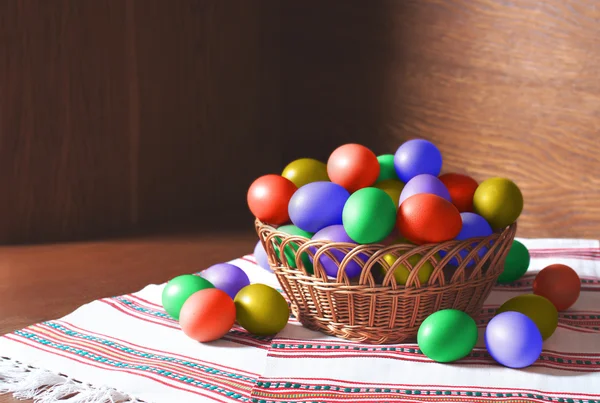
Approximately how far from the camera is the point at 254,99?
2.38 meters

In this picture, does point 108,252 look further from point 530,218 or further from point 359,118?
point 530,218

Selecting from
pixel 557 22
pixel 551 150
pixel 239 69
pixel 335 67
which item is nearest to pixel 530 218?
pixel 551 150

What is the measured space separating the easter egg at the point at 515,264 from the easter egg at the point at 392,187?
32cm

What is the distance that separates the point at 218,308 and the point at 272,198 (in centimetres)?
19

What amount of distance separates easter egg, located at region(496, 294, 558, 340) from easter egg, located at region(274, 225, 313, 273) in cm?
32

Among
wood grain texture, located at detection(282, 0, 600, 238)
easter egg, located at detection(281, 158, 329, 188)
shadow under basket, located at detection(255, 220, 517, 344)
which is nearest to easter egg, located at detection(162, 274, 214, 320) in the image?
shadow under basket, located at detection(255, 220, 517, 344)

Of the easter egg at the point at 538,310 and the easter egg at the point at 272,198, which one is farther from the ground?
the easter egg at the point at 272,198

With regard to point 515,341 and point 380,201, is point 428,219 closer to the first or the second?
point 380,201

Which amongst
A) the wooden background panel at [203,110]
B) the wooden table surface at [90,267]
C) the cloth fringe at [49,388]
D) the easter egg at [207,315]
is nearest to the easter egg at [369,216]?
the easter egg at [207,315]

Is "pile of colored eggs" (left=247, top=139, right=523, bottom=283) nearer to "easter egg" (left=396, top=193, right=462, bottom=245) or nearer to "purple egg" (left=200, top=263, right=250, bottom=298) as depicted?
"easter egg" (left=396, top=193, right=462, bottom=245)

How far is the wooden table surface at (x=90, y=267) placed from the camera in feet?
4.26

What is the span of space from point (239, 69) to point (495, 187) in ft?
4.39

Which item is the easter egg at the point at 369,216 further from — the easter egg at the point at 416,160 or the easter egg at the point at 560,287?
the easter egg at the point at 560,287

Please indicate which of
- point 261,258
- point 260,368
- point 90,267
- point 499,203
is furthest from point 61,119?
point 499,203
